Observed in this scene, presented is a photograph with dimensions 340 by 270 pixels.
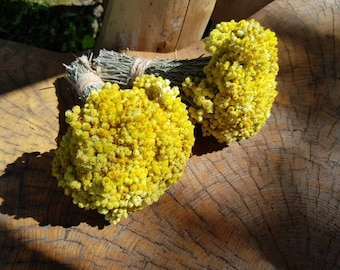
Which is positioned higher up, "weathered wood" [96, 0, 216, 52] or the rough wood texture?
"weathered wood" [96, 0, 216, 52]

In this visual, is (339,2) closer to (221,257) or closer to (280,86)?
(280,86)

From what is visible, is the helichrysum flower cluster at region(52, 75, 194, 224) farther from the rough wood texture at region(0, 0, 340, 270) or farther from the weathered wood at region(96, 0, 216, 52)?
the weathered wood at region(96, 0, 216, 52)

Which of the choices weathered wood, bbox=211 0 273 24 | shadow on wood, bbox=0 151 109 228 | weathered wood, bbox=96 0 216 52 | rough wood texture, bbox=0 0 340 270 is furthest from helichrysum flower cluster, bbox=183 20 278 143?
weathered wood, bbox=211 0 273 24

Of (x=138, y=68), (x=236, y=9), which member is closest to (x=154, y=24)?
(x=138, y=68)

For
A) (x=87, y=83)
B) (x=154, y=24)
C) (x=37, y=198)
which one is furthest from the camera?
(x=154, y=24)

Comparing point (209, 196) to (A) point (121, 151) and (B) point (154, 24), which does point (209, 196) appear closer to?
(A) point (121, 151)
